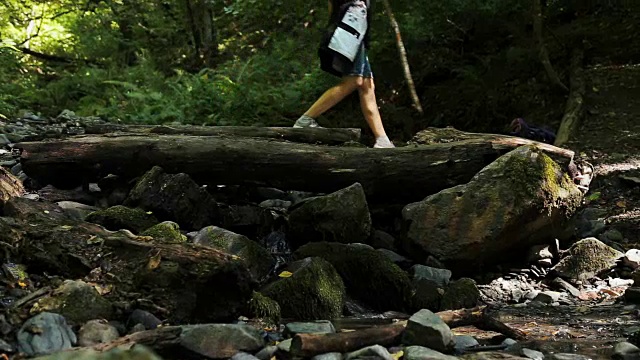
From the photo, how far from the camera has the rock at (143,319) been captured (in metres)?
3.22

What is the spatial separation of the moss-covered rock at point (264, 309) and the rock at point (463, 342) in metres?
1.05

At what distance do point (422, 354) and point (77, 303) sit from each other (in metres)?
1.65

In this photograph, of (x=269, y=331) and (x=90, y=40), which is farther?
(x=90, y=40)

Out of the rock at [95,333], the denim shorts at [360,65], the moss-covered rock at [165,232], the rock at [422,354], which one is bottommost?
the rock at [422,354]

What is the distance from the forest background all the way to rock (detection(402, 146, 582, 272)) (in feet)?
12.8

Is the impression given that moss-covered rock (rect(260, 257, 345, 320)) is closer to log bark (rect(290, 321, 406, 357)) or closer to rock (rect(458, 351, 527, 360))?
log bark (rect(290, 321, 406, 357))

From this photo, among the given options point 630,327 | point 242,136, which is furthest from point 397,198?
point 630,327

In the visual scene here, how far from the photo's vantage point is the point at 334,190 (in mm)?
5691

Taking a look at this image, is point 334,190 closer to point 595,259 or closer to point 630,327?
point 595,259

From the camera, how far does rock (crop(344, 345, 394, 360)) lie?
2.82 meters

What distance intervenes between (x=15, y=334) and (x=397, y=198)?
12.0ft

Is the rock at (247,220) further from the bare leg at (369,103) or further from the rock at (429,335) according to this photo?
the rock at (429,335)

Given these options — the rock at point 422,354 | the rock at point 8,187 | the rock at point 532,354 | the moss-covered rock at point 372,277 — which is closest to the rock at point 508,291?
the moss-covered rock at point 372,277

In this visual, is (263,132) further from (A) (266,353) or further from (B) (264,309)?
(A) (266,353)
